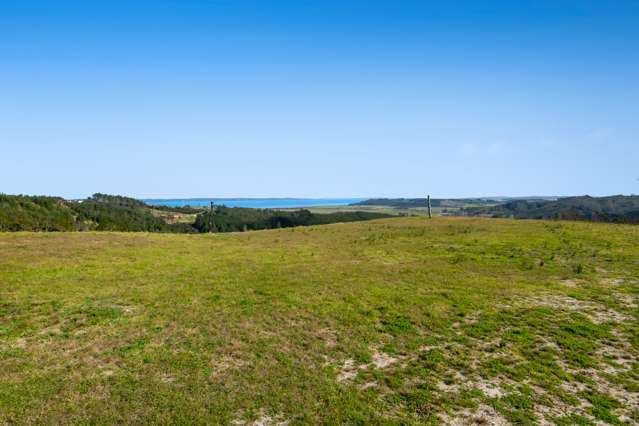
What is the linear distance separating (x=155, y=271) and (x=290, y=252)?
8.85 meters

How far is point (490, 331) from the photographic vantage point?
33.2 feet

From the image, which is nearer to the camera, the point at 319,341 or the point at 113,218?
the point at 319,341

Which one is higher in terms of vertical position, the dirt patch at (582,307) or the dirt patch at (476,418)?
the dirt patch at (582,307)

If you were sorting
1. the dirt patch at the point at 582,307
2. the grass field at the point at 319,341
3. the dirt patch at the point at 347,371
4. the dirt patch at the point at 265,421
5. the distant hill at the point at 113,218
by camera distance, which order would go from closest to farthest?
the dirt patch at the point at 265,421 → the grass field at the point at 319,341 → the dirt patch at the point at 347,371 → the dirt patch at the point at 582,307 → the distant hill at the point at 113,218

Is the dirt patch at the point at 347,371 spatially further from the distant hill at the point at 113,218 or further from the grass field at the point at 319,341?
the distant hill at the point at 113,218

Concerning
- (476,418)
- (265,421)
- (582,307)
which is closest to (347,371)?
(265,421)

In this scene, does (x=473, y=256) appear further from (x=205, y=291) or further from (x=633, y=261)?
(x=205, y=291)

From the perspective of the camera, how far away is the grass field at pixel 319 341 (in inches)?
258

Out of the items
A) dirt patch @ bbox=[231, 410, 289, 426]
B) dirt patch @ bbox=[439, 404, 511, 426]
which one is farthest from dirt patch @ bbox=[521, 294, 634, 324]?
dirt patch @ bbox=[231, 410, 289, 426]

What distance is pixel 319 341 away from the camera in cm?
951

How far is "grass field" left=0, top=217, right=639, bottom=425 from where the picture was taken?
655 centimetres

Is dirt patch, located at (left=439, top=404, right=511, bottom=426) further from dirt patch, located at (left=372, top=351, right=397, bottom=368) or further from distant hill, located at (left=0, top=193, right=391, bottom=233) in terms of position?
distant hill, located at (left=0, top=193, right=391, bottom=233)

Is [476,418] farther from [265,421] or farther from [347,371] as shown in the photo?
[265,421]

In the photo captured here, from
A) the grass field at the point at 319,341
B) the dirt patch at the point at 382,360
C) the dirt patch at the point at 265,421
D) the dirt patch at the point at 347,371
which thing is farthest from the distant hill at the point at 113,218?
the dirt patch at the point at 265,421
